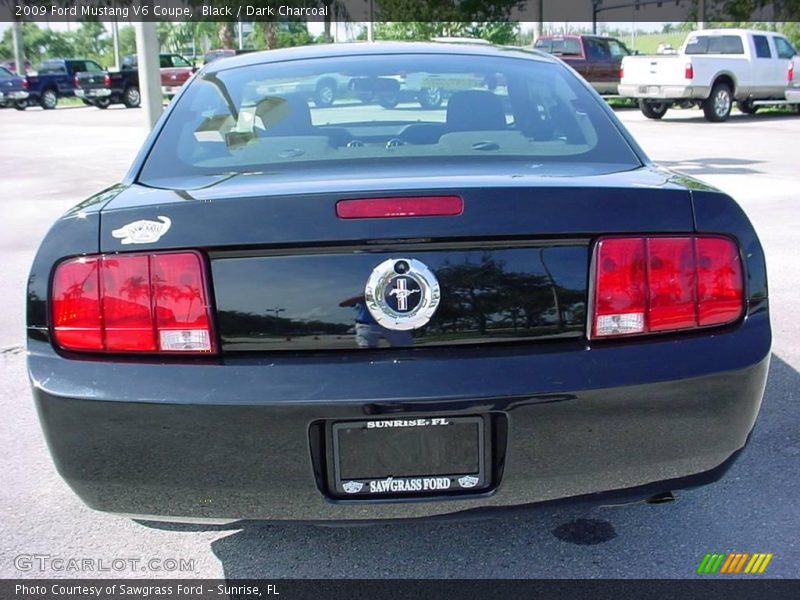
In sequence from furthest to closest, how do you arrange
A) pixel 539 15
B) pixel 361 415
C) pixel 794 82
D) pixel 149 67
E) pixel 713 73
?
pixel 539 15, pixel 794 82, pixel 713 73, pixel 149 67, pixel 361 415

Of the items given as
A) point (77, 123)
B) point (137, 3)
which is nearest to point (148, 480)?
point (137, 3)

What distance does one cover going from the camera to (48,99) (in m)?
33.9

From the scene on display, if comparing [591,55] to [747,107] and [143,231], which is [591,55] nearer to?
[747,107]

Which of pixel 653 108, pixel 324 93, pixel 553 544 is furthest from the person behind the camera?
pixel 653 108

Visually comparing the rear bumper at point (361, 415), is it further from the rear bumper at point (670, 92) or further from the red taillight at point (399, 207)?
the rear bumper at point (670, 92)

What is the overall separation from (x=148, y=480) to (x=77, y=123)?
24.8m

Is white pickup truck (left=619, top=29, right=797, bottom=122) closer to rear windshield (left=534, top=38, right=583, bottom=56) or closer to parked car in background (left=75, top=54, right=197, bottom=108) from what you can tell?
rear windshield (left=534, top=38, right=583, bottom=56)

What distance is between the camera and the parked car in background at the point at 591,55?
972 inches

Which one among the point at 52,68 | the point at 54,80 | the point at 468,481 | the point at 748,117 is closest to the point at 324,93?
the point at 468,481

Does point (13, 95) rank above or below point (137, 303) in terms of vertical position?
above

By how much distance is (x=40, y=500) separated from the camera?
3.18 metres

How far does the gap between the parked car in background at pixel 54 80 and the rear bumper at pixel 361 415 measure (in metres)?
34.2

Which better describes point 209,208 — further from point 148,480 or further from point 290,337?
point 148,480

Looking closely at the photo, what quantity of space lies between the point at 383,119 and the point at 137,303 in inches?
63.0
